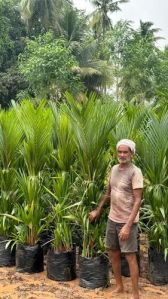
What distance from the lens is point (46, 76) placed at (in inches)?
627

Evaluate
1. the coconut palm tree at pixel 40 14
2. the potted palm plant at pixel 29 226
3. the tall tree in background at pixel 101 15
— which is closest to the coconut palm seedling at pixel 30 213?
the potted palm plant at pixel 29 226

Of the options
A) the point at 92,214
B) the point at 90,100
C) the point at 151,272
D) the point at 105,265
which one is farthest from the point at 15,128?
the point at 151,272

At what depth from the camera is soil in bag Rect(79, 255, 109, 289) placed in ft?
12.1

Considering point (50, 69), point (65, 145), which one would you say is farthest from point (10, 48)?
point (65, 145)

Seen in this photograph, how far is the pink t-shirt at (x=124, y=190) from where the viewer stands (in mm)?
3250

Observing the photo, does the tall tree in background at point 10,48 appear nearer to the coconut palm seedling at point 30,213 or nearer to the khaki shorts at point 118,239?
the coconut palm seedling at point 30,213

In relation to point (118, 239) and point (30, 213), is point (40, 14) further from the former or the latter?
point (118, 239)

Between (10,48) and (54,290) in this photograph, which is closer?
(54,290)

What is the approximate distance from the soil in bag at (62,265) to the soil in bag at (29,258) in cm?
20

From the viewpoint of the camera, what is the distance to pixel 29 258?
405 centimetres

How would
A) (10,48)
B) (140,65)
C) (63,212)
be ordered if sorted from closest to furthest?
(63,212)
(140,65)
(10,48)

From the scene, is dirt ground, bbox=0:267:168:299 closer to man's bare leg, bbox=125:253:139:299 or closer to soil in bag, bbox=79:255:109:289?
soil in bag, bbox=79:255:109:289

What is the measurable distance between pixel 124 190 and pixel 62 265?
106 centimetres

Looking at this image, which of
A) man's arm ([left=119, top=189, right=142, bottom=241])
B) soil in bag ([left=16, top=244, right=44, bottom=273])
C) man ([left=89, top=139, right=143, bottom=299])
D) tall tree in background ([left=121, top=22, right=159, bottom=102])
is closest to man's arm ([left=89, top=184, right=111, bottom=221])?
man ([left=89, top=139, right=143, bottom=299])
